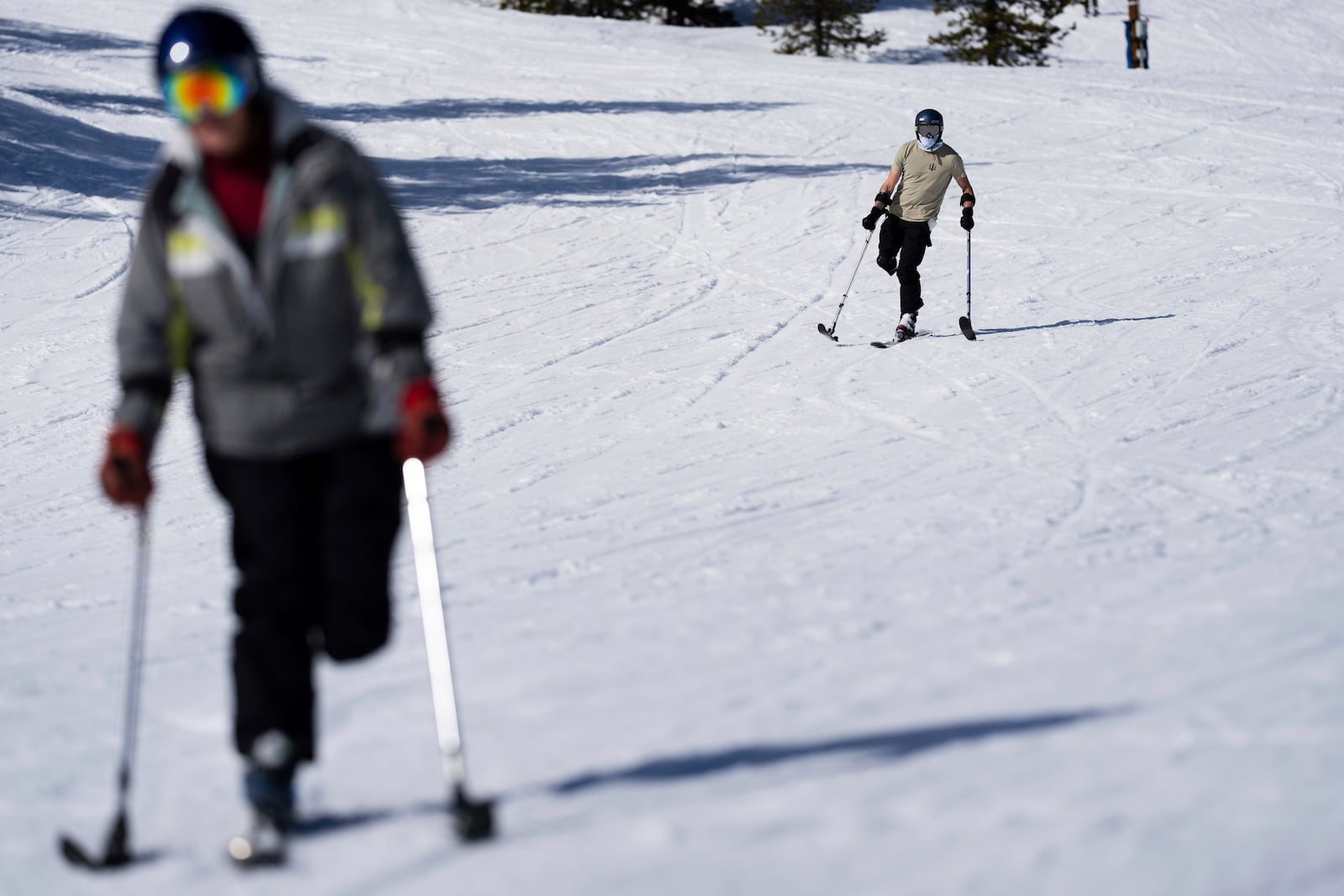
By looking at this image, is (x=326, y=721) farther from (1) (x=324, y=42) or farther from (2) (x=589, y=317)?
(1) (x=324, y=42)

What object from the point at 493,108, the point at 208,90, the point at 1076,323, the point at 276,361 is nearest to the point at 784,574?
the point at 276,361

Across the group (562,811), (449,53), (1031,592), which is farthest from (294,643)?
(449,53)

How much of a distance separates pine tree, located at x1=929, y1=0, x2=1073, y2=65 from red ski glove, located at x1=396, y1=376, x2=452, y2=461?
39778 mm

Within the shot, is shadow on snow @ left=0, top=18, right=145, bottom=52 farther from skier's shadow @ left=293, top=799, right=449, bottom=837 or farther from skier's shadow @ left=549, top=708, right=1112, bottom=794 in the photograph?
skier's shadow @ left=549, top=708, right=1112, bottom=794

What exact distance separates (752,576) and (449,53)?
29.8 meters

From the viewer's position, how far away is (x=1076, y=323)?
11242 millimetres

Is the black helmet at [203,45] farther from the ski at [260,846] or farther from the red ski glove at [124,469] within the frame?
the ski at [260,846]

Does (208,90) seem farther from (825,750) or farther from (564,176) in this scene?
(564,176)

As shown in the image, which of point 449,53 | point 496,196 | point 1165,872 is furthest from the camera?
point 449,53

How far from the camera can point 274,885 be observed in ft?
10.1

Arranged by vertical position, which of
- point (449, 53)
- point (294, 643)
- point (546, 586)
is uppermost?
point (449, 53)

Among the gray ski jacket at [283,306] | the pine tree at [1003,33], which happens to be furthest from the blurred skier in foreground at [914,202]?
the pine tree at [1003,33]

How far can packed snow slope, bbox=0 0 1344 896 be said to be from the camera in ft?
10.4

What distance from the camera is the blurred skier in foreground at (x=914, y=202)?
34.9 ft
